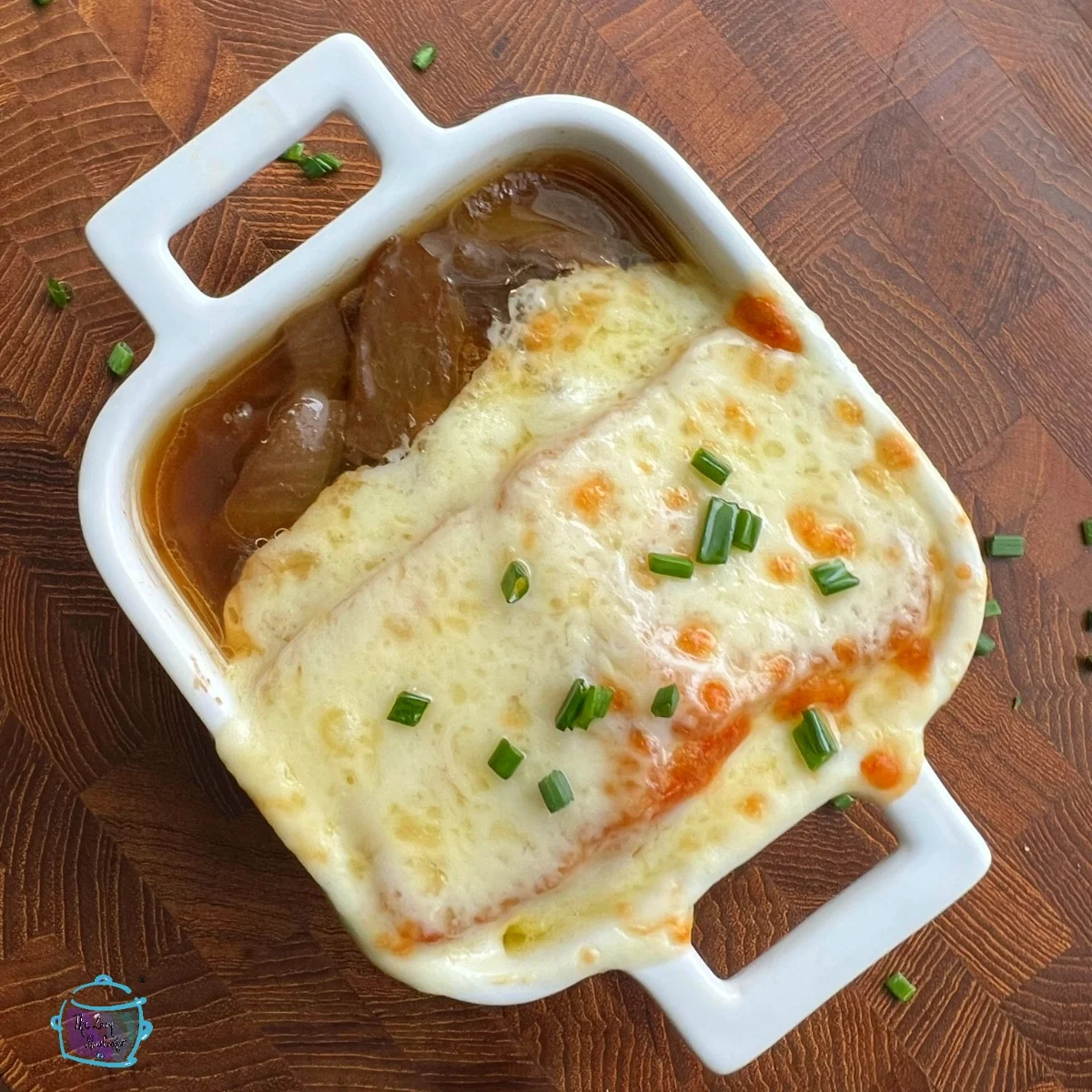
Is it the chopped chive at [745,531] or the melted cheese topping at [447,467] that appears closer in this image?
the chopped chive at [745,531]

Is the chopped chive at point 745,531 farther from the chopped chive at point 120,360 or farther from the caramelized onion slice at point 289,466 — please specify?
the chopped chive at point 120,360

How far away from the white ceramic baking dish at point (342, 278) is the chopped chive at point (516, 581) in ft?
1.38

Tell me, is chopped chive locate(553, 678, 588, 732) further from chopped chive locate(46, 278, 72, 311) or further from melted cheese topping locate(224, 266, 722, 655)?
chopped chive locate(46, 278, 72, 311)

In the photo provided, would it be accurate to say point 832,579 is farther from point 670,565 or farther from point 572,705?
point 572,705

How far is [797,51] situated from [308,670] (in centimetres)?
138

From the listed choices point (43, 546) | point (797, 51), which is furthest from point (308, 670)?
point (797, 51)

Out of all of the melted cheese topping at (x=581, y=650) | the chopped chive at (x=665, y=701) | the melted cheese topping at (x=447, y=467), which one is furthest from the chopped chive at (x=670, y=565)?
the melted cheese topping at (x=447, y=467)

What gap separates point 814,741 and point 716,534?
1.06 feet

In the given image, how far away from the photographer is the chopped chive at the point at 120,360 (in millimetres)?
1615

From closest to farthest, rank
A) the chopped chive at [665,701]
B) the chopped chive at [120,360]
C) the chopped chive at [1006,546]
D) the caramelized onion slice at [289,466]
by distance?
the chopped chive at [665,701], the caramelized onion slice at [289,466], the chopped chive at [120,360], the chopped chive at [1006,546]

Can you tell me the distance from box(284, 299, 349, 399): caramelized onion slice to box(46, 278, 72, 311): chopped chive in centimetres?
47

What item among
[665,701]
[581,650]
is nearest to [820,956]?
[665,701]

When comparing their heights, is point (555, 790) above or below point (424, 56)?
below

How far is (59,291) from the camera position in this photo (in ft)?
5.32
